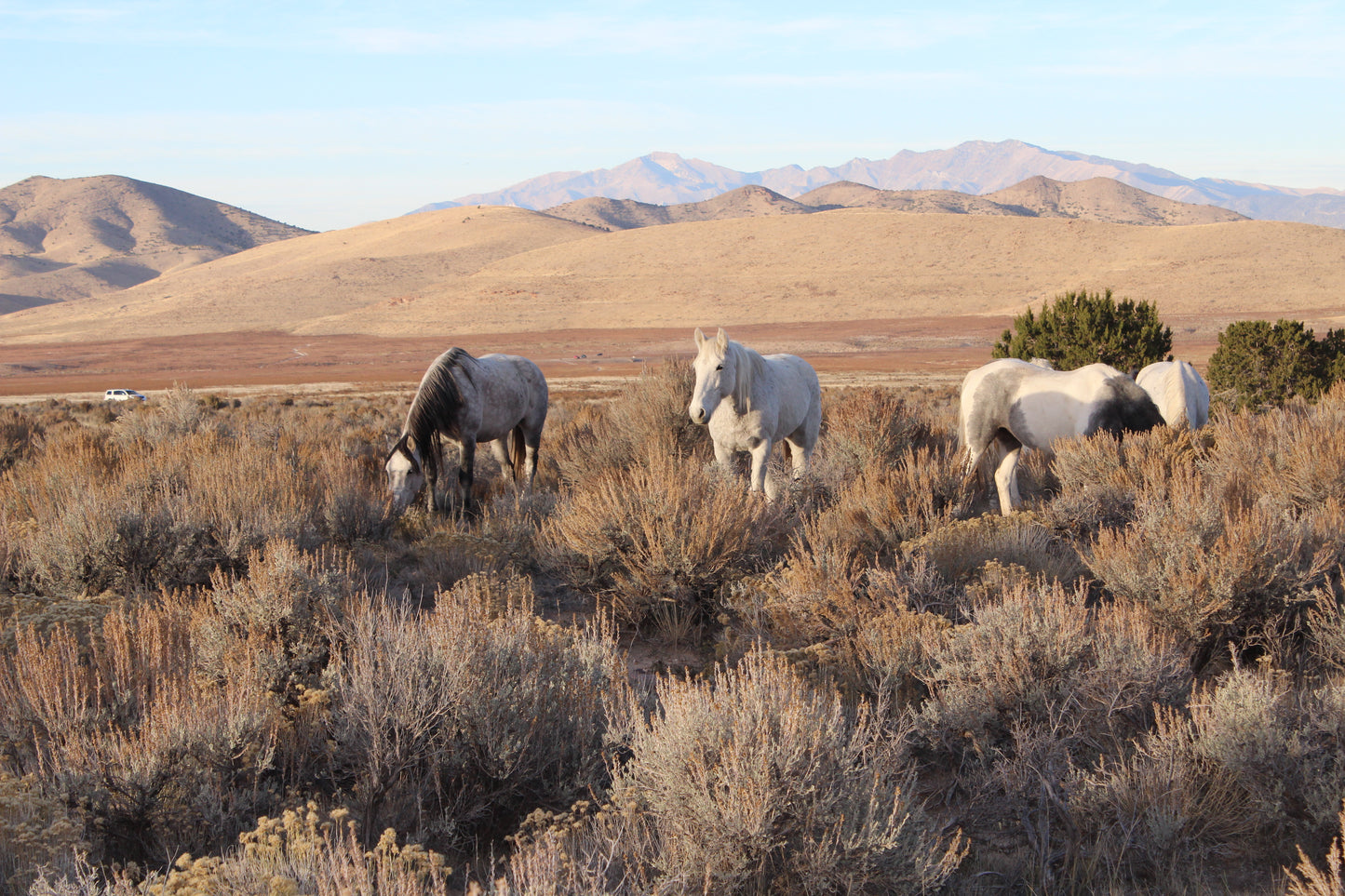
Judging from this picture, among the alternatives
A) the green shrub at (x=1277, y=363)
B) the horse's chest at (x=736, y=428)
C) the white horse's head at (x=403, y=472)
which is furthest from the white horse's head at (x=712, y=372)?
the green shrub at (x=1277, y=363)

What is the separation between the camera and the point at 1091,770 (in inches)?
145

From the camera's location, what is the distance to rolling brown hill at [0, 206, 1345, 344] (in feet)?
250

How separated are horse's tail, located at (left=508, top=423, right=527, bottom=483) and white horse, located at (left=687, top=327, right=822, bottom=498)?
3.46 m

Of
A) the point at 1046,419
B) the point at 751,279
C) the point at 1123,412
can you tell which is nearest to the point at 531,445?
the point at 1046,419

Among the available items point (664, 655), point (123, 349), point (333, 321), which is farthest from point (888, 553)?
point (333, 321)

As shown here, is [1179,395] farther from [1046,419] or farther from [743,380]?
[743,380]

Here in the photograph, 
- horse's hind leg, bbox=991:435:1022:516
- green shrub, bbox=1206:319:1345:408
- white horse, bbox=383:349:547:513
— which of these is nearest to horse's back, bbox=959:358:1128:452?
horse's hind leg, bbox=991:435:1022:516

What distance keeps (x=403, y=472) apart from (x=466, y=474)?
0.67m

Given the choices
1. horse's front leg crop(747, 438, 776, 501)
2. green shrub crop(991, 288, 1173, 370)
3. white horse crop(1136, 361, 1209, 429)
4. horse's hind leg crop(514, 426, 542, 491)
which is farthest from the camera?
green shrub crop(991, 288, 1173, 370)

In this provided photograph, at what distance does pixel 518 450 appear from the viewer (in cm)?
1132

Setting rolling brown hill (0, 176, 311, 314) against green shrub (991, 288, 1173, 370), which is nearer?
green shrub (991, 288, 1173, 370)

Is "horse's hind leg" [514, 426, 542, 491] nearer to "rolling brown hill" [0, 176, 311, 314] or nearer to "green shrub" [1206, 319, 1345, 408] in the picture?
"green shrub" [1206, 319, 1345, 408]

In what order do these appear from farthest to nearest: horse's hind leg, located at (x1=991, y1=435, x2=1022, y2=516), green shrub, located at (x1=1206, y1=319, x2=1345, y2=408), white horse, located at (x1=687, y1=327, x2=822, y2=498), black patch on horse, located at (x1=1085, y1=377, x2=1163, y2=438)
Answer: green shrub, located at (x1=1206, y1=319, x2=1345, y2=408) → horse's hind leg, located at (x1=991, y1=435, x2=1022, y2=516) → black patch on horse, located at (x1=1085, y1=377, x2=1163, y2=438) → white horse, located at (x1=687, y1=327, x2=822, y2=498)

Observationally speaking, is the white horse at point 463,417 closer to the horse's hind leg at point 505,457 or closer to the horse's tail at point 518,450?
the horse's hind leg at point 505,457
